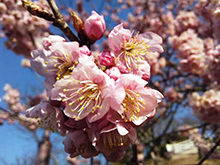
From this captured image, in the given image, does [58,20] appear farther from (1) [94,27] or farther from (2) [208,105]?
(2) [208,105]

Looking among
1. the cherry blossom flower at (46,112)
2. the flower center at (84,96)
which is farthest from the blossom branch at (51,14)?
the cherry blossom flower at (46,112)

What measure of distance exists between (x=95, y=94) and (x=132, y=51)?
12.7 inches

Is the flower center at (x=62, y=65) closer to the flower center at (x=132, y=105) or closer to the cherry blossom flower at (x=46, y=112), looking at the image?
the cherry blossom flower at (x=46, y=112)

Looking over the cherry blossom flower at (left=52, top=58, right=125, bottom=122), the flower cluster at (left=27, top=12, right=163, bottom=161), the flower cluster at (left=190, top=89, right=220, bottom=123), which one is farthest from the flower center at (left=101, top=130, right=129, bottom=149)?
the flower cluster at (left=190, top=89, right=220, bottom=123)

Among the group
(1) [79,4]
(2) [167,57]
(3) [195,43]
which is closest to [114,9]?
(1) [79,4]

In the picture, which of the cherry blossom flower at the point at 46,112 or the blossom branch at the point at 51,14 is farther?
the cherry blossom flower at the point at 46,112

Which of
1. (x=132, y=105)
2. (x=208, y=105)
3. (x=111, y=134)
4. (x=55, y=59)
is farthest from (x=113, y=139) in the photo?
(x=208, y=105)

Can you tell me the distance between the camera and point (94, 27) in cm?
87

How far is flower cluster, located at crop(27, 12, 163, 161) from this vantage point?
76 cm

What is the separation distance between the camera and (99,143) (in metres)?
0.81

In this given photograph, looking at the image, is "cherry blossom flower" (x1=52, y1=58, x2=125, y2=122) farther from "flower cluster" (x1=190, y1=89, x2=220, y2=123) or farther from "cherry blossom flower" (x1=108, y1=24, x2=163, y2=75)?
"flower cluster" (x1=190, y1=89, x2=220, y2=123)

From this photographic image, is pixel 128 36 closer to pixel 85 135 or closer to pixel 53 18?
pixel 53 18

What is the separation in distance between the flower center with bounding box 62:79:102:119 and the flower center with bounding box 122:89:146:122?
0.42 feet

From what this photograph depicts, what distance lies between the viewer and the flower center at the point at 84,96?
79cm
